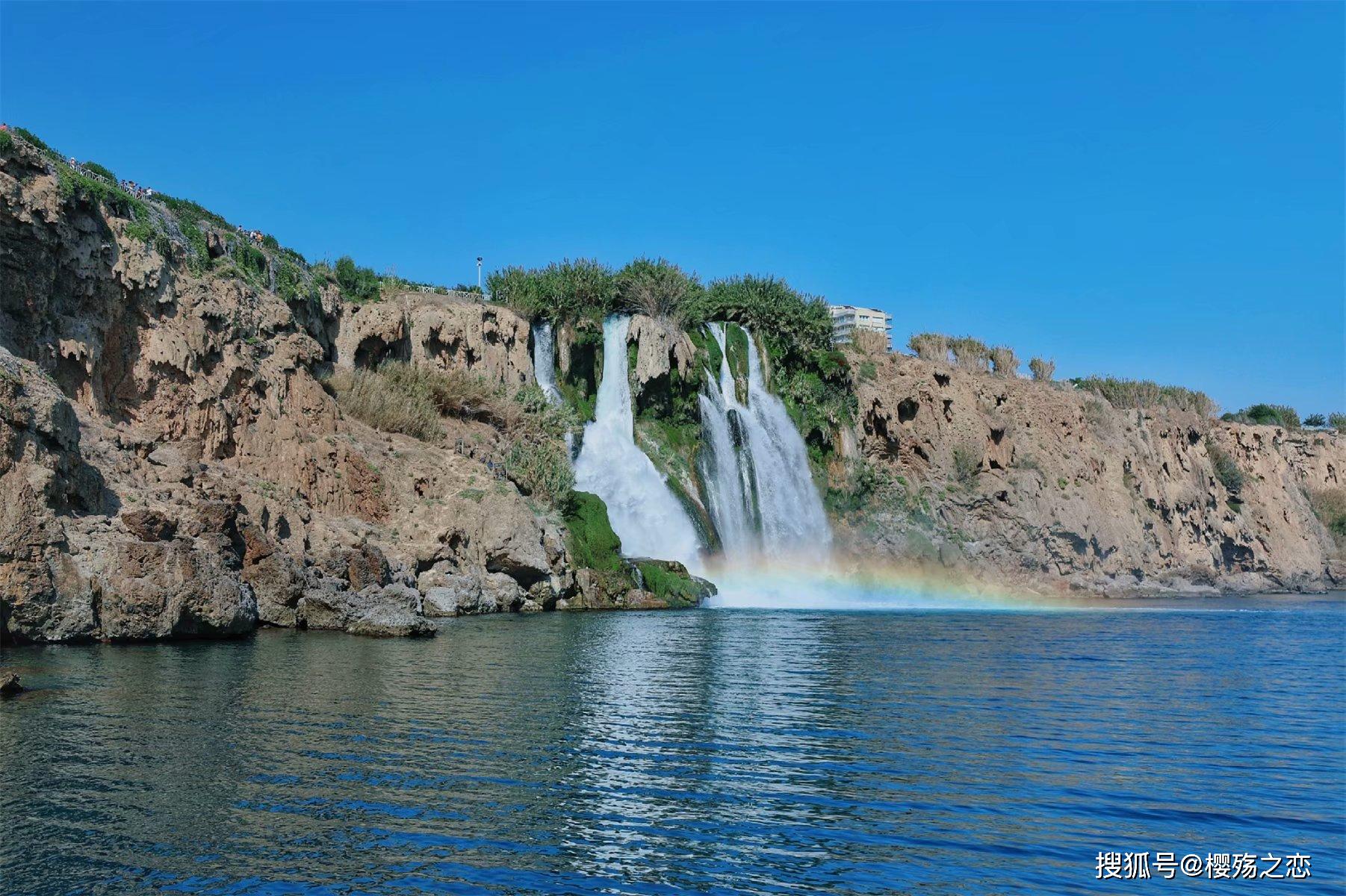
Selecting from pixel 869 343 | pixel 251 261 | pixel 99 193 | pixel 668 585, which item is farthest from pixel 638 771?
pixel 869 343

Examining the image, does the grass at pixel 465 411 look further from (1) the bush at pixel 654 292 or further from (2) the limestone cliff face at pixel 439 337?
(1) the bush at pixel 654 292

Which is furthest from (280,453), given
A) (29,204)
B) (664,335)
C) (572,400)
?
(664,335)

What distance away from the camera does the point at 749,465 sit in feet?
143

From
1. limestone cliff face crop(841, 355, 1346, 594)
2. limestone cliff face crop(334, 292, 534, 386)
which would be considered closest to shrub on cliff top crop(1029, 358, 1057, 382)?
limestone cliff face crop(841, 355, 1346, 594)

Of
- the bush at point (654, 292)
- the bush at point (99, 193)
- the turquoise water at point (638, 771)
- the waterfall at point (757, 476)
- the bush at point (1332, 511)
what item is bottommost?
the turquoise water at point (638, 771)

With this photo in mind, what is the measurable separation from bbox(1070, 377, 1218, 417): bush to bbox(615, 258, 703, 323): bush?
3343 centimetres

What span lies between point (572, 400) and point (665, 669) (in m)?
25.3

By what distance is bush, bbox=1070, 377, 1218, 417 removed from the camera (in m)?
68.8

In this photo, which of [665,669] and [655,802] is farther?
[665,669]

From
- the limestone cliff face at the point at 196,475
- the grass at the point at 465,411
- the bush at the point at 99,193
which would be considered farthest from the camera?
the grass at the point at 465,411

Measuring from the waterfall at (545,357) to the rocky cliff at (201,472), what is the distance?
5267mm

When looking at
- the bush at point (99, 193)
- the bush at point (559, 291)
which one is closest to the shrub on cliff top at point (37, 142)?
the bush at point (99, 193)

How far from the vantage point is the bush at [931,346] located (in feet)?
198

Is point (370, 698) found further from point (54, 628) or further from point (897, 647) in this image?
point (897, 647)
